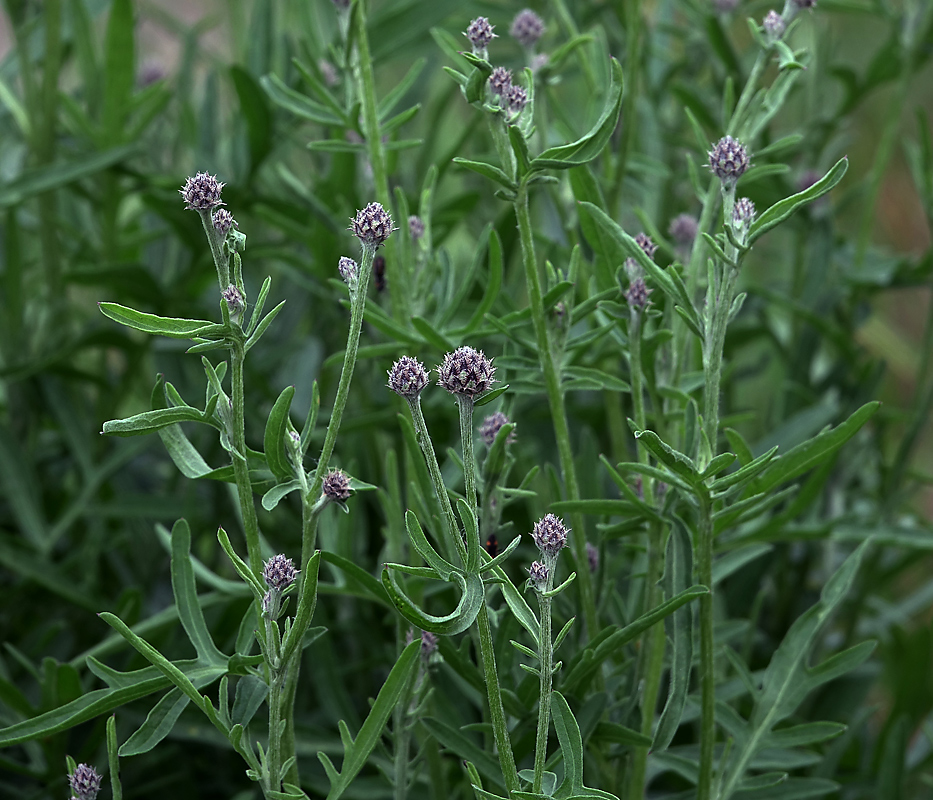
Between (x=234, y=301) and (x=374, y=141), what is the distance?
15cm

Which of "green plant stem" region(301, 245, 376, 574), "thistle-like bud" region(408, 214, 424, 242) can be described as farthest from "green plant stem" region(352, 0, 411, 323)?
"green plant stem" region(301, 245, 376, 574)

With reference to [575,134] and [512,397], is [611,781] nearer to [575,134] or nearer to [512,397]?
[512,397]

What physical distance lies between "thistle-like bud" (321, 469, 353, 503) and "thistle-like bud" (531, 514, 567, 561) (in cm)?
6

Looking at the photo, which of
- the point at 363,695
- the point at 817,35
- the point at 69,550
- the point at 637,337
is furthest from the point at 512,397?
the point at 817,35

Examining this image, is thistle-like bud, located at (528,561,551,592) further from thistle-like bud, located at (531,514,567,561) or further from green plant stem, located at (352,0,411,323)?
green plant stem, located at (352,0,411,323)

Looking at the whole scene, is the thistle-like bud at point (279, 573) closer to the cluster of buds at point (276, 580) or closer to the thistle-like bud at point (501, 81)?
the cluster of buds at point (276, 580)

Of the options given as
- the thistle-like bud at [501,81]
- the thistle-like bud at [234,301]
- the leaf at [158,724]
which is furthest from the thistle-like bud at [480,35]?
the leaf at [158,724]

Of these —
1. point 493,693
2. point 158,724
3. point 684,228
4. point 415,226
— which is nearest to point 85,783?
point 158,724

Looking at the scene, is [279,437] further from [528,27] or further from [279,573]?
[528,27]

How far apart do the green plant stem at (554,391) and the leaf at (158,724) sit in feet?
0.48

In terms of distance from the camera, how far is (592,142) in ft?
1.20

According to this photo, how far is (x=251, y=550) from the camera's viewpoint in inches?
13.0

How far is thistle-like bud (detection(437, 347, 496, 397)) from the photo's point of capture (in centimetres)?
29

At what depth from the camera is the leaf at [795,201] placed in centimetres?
32
